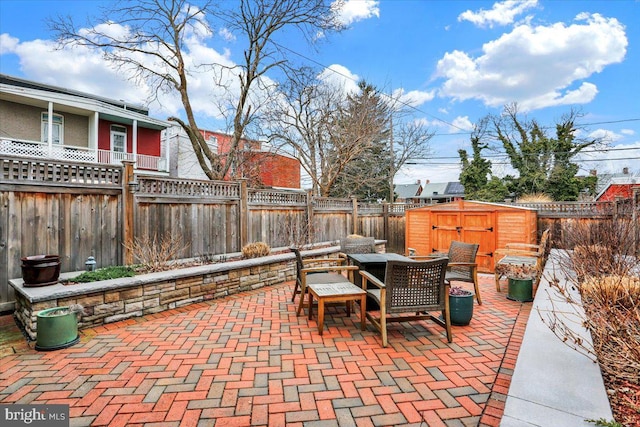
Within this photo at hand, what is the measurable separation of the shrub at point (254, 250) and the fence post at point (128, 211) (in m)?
1.89

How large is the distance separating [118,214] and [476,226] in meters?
8.03

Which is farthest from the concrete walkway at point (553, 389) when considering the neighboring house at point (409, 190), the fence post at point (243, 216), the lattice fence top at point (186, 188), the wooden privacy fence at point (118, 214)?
the neighboring house at point (409, 190)

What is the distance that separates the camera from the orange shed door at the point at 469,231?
798cm

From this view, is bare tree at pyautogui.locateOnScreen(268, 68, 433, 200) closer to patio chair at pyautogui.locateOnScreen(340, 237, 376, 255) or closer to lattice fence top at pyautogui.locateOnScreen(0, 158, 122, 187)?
patio chair at pyautogui.locateOnScreen(340, 237, 376, 255)

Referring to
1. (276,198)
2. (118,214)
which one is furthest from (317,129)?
(118,214)

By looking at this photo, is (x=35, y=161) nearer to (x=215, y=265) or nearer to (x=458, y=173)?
(x=215, y=265)

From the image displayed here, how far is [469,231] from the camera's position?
27.2ft

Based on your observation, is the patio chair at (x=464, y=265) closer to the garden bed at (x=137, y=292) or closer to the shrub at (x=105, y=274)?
the garden bed at (x=137, y=292)

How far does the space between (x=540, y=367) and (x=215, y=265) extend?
14.1 feet

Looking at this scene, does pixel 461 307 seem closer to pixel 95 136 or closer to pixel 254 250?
pixel 254 250

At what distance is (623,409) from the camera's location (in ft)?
5.92

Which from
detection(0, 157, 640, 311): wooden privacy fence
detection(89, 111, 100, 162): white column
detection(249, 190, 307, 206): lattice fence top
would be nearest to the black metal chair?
detection(0, 157, 640, 311): wooden privacy fence

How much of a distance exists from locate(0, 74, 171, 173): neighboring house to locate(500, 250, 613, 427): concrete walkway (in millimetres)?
12954

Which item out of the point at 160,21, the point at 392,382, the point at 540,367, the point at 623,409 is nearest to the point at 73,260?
the point at 392,382
